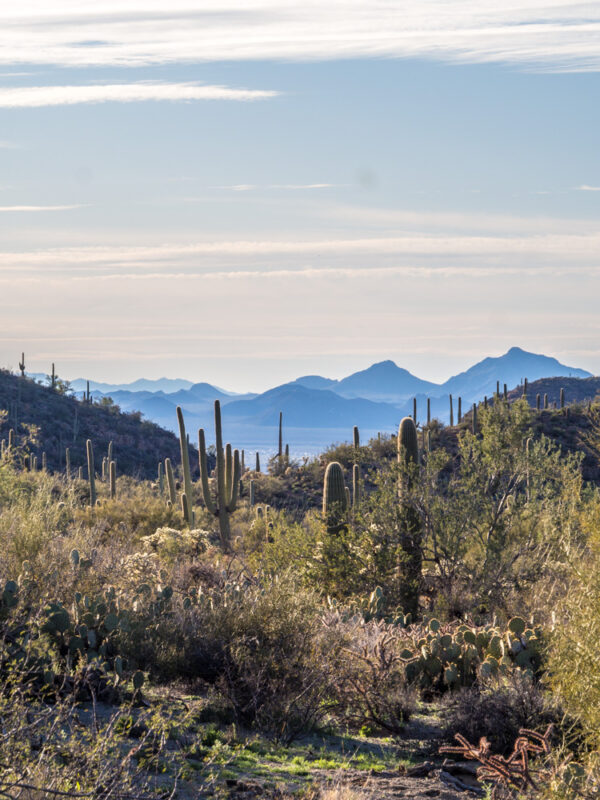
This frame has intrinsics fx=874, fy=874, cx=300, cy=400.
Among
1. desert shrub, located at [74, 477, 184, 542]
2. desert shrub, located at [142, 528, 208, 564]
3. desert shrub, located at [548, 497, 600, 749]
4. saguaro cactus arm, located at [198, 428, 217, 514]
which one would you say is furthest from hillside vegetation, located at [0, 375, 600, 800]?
desert shrub, located at [74, 477, 184, 542]

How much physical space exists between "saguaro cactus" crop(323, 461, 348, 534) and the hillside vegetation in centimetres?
8

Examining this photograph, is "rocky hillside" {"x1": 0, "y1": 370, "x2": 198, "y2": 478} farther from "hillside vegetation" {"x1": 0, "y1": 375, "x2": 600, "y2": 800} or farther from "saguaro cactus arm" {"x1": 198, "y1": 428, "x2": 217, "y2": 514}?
"hillside vegetation" {"x1": 0, "y1": 375, "x2": 600, "y2": 800}

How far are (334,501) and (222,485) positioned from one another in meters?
6.37

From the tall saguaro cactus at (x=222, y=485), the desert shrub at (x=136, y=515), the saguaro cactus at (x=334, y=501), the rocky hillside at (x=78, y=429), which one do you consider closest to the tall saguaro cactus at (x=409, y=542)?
the saguaro cactus at (x=334, y=501)

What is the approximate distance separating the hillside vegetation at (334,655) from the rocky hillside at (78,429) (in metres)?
33.3

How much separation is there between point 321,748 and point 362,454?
9.86 metres

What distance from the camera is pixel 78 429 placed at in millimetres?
54344

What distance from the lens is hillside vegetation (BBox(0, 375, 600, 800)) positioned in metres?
6.40

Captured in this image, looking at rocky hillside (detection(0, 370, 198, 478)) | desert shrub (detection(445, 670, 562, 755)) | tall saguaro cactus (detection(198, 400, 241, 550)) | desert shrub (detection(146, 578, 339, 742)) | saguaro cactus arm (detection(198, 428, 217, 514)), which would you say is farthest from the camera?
rocky hillside (detection(0, 370, 198, 478))

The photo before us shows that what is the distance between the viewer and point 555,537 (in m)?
16.3

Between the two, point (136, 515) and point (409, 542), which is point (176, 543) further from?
point (136, 515)

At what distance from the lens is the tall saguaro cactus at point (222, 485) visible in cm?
2338

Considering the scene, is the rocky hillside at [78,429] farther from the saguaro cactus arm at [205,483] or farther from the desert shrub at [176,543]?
the desert shrub at [176,543]

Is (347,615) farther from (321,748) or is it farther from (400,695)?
(321,748)
